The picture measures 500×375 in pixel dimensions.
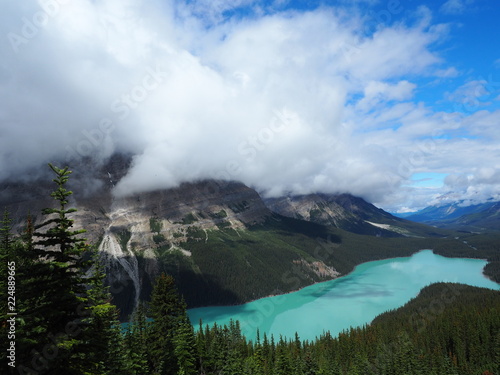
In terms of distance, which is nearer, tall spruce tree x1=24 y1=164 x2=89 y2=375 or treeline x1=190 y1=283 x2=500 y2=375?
tall spruce tree x1=24 y1=164 x2=89 y2=375

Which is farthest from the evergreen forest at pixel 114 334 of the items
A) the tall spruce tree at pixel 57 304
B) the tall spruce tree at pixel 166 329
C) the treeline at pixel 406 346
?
the treeline at pixel 406 346

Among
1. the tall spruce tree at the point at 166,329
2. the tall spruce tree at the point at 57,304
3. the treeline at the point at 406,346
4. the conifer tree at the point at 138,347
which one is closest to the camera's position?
the tall spruce tree at the point at 57,304

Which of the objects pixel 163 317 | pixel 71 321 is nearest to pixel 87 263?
pixel 71 321

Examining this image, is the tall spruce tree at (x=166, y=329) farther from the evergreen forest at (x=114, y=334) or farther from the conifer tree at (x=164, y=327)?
the evergreen forest at (x=114, y=334)

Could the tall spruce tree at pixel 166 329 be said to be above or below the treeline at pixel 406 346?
above

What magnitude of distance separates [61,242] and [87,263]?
4.66ft

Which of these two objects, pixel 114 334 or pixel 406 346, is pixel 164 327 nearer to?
pixel 114 334

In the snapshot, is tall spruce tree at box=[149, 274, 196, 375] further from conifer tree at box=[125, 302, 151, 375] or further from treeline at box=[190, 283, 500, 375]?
treeline at box=[190, 283, 500, 375]

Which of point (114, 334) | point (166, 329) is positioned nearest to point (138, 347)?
point (166, 329)

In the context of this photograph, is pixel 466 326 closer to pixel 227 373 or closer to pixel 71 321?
pixel 227 373

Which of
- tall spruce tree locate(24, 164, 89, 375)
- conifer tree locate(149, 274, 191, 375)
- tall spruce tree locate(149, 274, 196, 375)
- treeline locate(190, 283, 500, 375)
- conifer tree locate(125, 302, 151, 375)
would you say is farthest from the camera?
treeline locate(190, 283, 500, 375)

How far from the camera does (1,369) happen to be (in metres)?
12.1

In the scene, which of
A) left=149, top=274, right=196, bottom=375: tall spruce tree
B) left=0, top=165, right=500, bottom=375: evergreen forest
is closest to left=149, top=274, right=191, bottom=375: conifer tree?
left=149, top=274, right=196, bottom=375: tall spruce tree

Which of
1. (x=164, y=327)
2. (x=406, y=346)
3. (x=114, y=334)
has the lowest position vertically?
(x=406, y=346)
